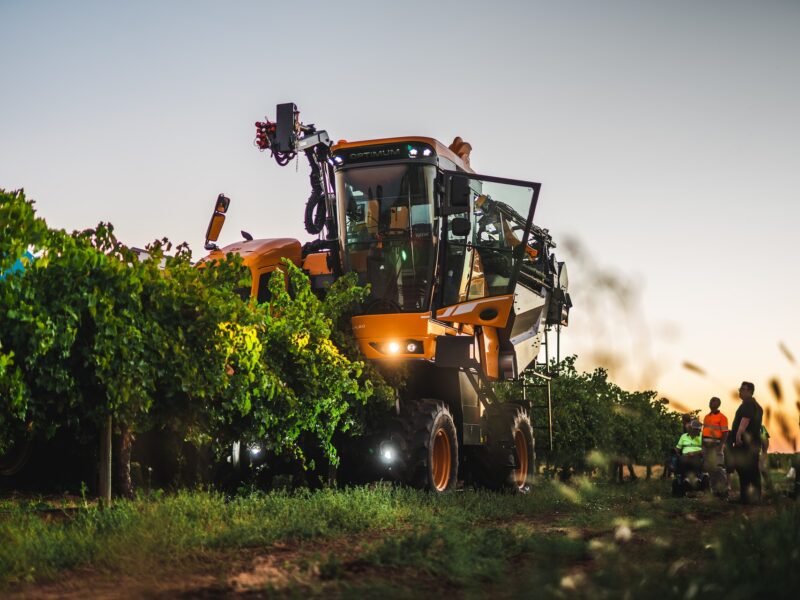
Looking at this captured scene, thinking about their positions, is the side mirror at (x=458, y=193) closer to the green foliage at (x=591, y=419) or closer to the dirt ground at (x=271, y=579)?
the dirt ground at (x=271, y=579)

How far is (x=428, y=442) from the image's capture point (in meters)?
14.1

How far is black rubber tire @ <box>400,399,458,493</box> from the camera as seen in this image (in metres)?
14.0

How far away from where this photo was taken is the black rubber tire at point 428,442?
1395 cm

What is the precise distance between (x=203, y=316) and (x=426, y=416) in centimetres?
406

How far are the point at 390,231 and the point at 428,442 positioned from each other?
3.32 meters

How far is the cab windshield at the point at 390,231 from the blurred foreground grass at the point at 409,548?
359 centimetres

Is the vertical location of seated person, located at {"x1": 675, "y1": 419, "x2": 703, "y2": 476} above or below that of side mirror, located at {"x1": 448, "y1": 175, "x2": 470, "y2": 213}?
below

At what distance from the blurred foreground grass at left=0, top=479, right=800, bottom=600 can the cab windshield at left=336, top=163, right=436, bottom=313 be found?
3.59 meters

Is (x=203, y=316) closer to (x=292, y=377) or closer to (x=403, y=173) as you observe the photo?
(x=292, y=377)

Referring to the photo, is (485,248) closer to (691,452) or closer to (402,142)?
(402,142)

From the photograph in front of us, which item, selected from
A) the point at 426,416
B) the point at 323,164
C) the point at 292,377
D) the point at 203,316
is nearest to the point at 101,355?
the point at 203,316

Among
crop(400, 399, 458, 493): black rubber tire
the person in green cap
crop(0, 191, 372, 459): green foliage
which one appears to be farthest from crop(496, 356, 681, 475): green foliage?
crop(0, 191, 372, 459): green foliage

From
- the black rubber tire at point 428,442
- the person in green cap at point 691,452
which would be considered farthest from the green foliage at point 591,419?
the black rubber tire at point 428,442

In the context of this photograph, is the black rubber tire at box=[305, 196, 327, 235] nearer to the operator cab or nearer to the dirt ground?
the operator cab
